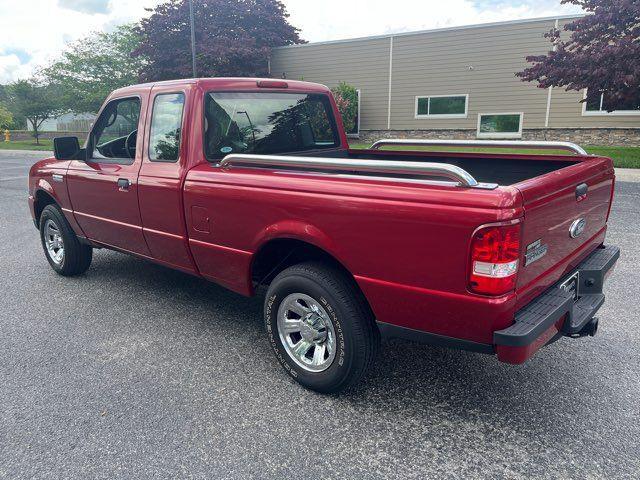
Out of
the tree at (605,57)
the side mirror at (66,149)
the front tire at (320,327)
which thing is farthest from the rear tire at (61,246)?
the tree at (605,57)

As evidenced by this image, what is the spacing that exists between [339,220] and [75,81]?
116 feet

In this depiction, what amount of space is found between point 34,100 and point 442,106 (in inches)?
1077

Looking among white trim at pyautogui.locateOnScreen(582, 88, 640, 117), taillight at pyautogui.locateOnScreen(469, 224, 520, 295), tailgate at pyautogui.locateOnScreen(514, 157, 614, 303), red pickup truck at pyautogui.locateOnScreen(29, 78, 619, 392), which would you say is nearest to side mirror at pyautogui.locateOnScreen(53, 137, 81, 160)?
red pickup truck at pyautogui.locateOnScreen(29, 78, 619, 392)

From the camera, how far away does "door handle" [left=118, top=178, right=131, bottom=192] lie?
413cm

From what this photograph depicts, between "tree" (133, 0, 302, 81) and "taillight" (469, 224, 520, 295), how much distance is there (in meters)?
24.8

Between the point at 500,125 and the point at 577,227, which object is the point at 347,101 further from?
the point at 577,227

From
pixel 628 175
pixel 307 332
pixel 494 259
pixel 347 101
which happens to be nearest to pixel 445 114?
pixel 347 101

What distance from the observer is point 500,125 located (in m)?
21.3

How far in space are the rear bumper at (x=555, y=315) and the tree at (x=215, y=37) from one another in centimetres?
2425

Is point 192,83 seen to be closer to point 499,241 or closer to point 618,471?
point 499,241

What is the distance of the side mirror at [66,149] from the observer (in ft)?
15.3

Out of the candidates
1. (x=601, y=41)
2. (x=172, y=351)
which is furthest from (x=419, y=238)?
(x=601, y=41)

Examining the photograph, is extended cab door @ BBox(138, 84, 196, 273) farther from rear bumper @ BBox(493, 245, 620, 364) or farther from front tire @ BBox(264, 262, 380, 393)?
rear bumper @ BBox(493, 245, 620, 364)

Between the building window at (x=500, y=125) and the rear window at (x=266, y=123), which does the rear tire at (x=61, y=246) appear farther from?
the building window at (x=500, y=125)
